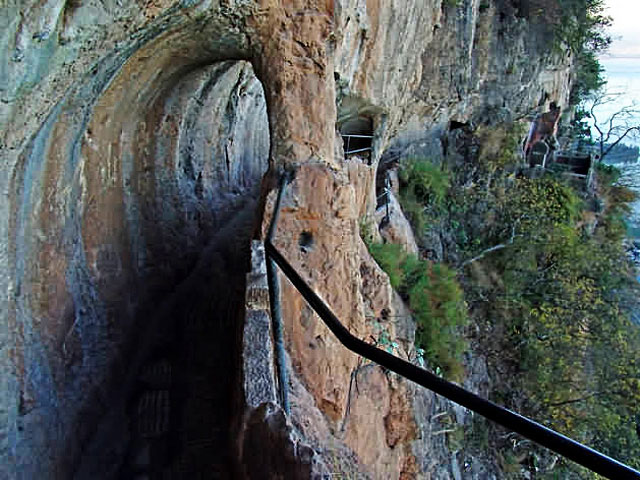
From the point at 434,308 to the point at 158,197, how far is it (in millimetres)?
4892

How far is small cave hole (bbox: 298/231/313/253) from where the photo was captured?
3.54m

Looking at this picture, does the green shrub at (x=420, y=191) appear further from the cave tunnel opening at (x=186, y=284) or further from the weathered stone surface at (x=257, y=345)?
the weathered stone surface at (x=257, y=345)

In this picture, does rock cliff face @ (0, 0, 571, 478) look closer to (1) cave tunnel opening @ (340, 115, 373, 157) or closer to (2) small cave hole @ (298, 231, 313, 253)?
(2) small cave hole @ (298, 231, 313, 253)

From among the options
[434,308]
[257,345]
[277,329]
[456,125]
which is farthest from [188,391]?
[456,125]

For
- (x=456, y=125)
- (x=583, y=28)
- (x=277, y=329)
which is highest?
(x=583, y=28)

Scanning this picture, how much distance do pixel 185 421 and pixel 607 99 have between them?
19.8 meters

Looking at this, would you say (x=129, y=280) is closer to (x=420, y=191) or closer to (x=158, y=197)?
(x=158, y=197)

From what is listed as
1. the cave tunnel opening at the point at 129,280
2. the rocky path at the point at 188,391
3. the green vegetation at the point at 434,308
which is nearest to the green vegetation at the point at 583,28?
the green vegetation at the point at 434,308

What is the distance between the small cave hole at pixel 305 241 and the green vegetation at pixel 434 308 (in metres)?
3.42

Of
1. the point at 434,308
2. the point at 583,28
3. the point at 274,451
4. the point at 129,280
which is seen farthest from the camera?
the point at 583,28

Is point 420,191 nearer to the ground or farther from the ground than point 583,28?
nearer to the ground

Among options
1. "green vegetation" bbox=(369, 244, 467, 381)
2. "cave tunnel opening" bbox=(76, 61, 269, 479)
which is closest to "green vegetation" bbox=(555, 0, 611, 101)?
"green vegetation" bbox=(369, 244, 467, 381)

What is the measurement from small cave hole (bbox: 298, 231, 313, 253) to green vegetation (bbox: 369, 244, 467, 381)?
3418mm

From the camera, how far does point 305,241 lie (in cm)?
362
